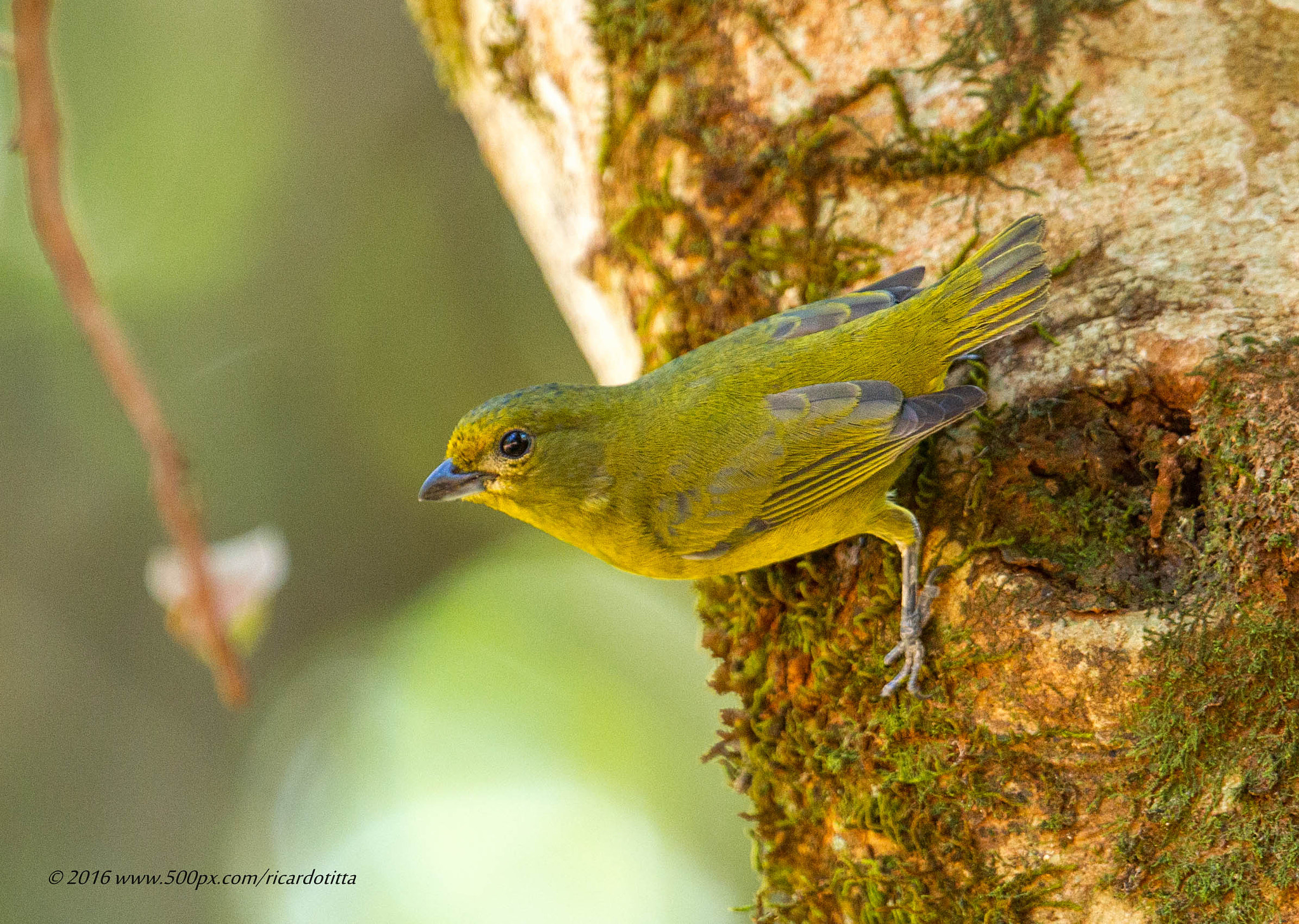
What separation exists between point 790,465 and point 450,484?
3.38 ft

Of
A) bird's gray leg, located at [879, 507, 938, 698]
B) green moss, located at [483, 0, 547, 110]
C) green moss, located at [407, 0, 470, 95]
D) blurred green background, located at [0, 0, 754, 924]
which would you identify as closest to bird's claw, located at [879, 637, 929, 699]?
bird's gray leg, located at [879, 507, 938, 698]

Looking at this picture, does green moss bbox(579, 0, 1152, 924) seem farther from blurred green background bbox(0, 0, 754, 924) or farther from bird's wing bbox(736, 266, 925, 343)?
blurred green background bbox(0, 0, 754, 924)

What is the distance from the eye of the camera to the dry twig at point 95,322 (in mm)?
2207

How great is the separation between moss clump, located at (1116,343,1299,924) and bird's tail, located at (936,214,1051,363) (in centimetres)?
56

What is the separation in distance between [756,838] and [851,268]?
1628 millimetres

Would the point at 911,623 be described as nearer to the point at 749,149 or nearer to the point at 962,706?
the point at 962,706

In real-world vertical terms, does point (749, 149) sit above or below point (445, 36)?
below

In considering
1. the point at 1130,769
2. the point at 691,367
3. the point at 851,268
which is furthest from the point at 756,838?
the point at 851,268

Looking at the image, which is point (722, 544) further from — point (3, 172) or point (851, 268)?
point (3, 172)

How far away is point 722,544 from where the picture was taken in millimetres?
2980

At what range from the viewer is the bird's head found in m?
3.14

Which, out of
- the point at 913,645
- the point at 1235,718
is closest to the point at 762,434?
the point at 913,645

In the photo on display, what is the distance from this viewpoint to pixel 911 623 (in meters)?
2.47

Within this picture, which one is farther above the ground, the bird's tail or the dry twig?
the dry twig
